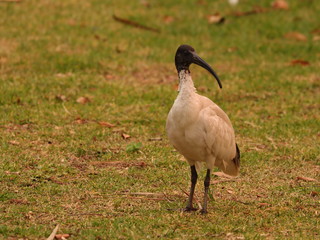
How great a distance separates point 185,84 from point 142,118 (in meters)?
3.17

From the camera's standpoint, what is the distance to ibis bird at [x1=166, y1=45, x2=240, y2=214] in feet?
19.0

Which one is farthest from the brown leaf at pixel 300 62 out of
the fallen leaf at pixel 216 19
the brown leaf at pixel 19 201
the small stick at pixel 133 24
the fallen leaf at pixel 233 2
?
the brown leaf at pixel 19 201

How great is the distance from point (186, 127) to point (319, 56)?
6744mm

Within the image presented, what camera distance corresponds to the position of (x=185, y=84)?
5988 mm

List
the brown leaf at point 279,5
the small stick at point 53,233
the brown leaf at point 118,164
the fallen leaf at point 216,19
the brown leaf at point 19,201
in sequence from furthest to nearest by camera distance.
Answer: the brown leaf at point 279,5 < the fallen leaf at point 216,19 < the brown leaf at point 118,164 < the brown leaf at point 19,201 < the small stick at point 53,233

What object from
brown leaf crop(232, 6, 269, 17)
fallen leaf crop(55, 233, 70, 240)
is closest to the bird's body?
fallen leaf crop(55, 233, 70, 240)

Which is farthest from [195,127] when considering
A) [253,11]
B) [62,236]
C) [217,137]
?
[253,11]

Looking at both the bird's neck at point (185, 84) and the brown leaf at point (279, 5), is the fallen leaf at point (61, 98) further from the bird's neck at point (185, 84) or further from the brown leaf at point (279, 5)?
the brown leaf at point (279, 5)

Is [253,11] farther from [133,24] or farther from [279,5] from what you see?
[133,24]

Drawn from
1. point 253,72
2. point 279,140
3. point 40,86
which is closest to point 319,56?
point 253,72

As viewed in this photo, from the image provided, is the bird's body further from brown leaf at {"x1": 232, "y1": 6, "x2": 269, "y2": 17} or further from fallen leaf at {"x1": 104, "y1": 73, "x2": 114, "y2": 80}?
brown leaf at {"x1": 232, "y1": 6, "x2": 269, "y2": 17}

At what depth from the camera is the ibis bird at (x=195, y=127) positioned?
5.80m

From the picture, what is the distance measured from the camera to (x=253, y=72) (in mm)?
11109

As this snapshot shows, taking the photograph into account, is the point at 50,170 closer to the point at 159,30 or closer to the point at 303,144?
the point at 303,144
